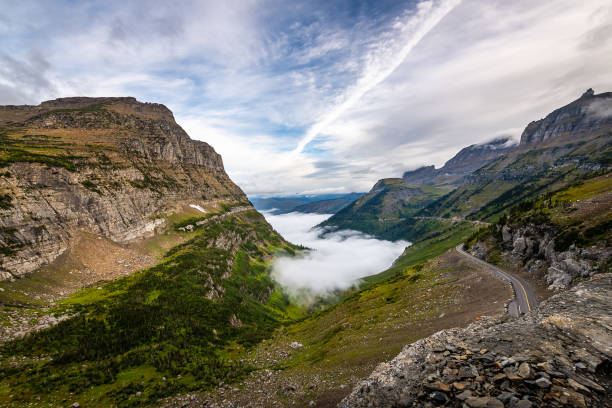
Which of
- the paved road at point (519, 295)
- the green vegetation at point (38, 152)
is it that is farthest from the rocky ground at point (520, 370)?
the green vegetation at point (38, 152)

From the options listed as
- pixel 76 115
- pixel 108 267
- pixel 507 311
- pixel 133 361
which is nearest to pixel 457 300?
pixel 507 311

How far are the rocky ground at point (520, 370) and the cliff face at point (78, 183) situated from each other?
305 feet

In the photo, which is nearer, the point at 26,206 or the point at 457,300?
the point at 457,300

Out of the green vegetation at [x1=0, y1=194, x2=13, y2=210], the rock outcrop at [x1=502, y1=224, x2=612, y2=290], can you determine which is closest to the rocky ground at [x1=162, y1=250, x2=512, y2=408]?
the rock outcrop at [x1=502, y1=224, x2=612, y2=290]

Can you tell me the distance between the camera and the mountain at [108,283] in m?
40.0

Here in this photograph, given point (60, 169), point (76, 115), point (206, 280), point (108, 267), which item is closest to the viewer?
point (108, 267)

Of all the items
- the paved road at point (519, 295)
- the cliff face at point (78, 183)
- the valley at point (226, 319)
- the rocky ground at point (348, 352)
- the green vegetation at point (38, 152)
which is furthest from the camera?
the green vegetation at point (38, 152)

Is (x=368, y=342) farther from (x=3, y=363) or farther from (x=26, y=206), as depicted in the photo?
(x=26, y=206)

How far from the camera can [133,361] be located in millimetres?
45875

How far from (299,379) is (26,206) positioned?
103498mm

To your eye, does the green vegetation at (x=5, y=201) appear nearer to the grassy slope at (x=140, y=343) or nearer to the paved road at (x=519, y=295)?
the grassy slope at (x=140, y=343)

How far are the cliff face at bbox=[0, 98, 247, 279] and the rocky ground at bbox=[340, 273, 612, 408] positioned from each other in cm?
9293

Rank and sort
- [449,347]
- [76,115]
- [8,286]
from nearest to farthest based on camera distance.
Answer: [449,347] < [8,286] < [76,115]

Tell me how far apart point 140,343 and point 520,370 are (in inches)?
2758
